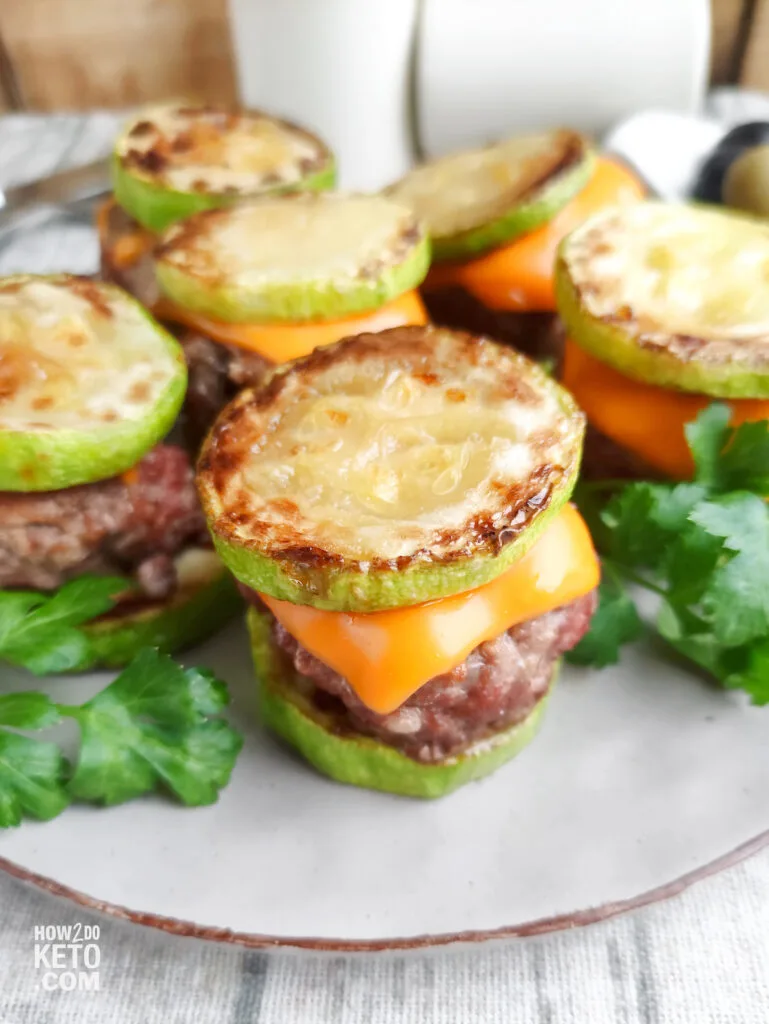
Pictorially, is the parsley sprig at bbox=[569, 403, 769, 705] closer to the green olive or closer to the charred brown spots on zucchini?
the charred brown spots on zucchini

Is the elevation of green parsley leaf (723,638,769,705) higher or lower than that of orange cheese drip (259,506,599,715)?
lower

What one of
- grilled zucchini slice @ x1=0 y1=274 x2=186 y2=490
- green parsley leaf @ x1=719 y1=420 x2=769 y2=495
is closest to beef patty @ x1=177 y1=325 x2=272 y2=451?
grilled zucchini slice @ x1=0 y1=274 x2=186 y2=490

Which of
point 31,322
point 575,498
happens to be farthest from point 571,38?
point 31,322

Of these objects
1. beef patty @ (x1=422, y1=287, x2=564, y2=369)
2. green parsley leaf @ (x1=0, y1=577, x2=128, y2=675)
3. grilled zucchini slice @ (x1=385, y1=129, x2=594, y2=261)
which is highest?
grilled zucchini slice @ (x1=385, y1=129, x2=594, y2=261)

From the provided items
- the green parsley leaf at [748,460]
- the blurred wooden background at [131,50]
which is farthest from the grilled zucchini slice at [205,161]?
the blurred wooden background at [131,50]

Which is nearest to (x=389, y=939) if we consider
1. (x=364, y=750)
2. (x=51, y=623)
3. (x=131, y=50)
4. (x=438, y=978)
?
(x=438, y=978)

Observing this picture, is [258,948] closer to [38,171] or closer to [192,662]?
[192,662]
